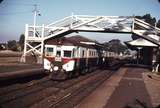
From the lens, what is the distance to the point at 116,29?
4047 centimetres

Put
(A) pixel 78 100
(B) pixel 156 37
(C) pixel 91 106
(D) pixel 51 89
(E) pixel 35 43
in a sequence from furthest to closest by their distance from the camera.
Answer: (E) pixel 35 43, (B) pixel 156 37, (D) pixel 51 89, (A) pixel 78 100, (C) pixel 91 106

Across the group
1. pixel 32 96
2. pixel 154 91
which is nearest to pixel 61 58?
pixel 154 91

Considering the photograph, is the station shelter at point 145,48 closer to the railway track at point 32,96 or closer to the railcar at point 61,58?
the railcar at point 61,58

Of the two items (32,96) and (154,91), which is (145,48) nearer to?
(154,91)

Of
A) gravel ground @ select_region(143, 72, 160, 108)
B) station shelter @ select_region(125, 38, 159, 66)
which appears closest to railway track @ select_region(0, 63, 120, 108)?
gravel ground @ select_region(143, 72, 160, 108)

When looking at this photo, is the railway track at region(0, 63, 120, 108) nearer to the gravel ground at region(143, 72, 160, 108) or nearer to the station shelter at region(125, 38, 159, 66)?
the gravel ground at region(143, 72, 160, 108)

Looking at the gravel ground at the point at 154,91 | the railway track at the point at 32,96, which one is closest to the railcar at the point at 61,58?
the railway track at the point at 32,96

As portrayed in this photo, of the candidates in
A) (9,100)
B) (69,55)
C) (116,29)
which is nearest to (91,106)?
(9,100)

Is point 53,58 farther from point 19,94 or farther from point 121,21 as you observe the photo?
point 121,21

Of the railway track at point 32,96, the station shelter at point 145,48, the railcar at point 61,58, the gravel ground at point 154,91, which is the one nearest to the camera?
the railway track at point 32,96

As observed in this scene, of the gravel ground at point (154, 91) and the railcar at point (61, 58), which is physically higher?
the railcar at point (61, 58)

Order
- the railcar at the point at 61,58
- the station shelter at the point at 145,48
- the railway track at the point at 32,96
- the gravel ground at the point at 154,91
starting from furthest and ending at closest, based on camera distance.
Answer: the station shelter at the point at 145,48, the railcar at the point at 61,58, the gravel ground at the point at 154,91, the railway track at the point at 32,96

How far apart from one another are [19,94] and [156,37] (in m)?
25.5

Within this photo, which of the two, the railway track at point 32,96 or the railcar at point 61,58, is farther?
the railcar at point 61,58
